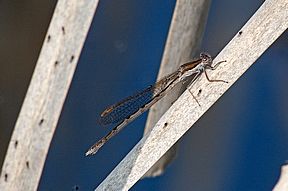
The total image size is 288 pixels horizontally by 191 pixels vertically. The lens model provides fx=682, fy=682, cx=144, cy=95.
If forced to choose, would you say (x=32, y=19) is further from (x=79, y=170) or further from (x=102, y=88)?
(x=79, y=170)

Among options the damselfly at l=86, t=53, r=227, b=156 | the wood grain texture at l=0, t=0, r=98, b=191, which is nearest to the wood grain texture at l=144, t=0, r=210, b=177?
the damselfly at l=86, t=53, r=227, b=156

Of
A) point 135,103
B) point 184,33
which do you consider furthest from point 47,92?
point 184,33

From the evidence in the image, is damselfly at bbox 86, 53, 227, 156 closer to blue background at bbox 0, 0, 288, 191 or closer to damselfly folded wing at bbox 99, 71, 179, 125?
damselfly folded wing at bbox 99, 71, 179, 125

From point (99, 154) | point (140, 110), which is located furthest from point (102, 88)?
point (140, 110)

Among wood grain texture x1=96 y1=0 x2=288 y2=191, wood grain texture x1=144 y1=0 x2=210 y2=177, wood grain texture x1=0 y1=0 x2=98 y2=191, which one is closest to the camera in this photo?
wood grain texture x1=96 y1=0 x2=288 y2=191

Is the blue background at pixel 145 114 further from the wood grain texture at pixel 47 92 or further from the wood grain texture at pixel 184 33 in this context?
the wood grain texture at pixel 47 92

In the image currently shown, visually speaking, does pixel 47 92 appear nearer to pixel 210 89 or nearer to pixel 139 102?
pixel 139 102
